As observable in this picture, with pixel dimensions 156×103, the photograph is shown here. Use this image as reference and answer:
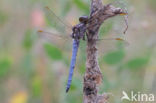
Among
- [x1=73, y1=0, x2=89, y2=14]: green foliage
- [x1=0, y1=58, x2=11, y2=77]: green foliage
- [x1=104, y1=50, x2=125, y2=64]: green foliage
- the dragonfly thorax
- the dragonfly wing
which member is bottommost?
[x1=0, y1=58, x2=11, y2=77]: green foliage

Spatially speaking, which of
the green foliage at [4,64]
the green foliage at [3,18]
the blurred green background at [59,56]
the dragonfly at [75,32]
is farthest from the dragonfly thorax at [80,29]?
the green foliage at [3,18]

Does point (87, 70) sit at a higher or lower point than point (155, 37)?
lower

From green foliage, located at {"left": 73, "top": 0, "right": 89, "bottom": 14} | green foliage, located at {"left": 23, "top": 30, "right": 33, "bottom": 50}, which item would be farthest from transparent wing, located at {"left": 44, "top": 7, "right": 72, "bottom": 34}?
green foliage, located at {"left": 23, "top": 30, "right": 33, "bottom": 50}

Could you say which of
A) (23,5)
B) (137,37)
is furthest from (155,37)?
(23,5)

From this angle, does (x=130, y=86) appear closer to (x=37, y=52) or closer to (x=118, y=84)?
(x=118, y=84)

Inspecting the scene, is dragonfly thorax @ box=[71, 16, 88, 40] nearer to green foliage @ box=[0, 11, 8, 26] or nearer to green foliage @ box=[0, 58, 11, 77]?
green foliage @ box=[0, 58, 11, 77]

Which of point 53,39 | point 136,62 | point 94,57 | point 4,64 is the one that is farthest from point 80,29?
point 4,64
